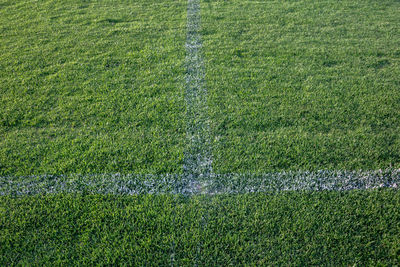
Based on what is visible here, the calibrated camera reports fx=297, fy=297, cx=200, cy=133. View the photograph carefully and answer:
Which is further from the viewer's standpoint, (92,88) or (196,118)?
(92,88)

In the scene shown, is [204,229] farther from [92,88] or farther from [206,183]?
[92,88]

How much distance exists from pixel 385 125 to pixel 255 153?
1.24 m

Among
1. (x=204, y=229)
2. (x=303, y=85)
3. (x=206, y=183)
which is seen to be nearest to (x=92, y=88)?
(x=206, y=183)

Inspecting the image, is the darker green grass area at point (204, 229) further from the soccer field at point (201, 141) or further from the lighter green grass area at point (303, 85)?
the lighter green grass area at point (303, 85)

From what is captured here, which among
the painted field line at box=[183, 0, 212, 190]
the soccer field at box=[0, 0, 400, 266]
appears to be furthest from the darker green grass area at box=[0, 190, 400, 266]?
the painted field line at box=[183, 0, 212, 190]

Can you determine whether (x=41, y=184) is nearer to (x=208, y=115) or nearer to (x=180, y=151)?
(x=180, y=151)

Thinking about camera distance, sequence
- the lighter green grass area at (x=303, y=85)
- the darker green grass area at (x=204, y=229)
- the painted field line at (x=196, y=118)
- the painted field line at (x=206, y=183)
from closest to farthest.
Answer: the darker green grass area at (x=204, y=229)
the painted field line at (x=206, y=183)
the painted field line at (x=196, y=118)
the lighter green grass area at (x=303, y=85)

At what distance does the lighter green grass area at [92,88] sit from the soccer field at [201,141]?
0.05 ft

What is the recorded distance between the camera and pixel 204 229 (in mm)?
1951

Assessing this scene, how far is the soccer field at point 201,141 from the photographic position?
1.90m

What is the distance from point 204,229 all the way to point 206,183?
0.38m

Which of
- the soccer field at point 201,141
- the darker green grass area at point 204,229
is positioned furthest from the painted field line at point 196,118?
the darker green grass area at point 204,229

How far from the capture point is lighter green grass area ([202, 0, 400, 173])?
7.99 feet

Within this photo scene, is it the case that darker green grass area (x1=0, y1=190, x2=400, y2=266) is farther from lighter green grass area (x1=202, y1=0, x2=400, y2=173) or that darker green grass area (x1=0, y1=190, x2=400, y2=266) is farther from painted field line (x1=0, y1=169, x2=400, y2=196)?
lighter green grass area (x1=202, y1=0, x2=400, y2=173)
